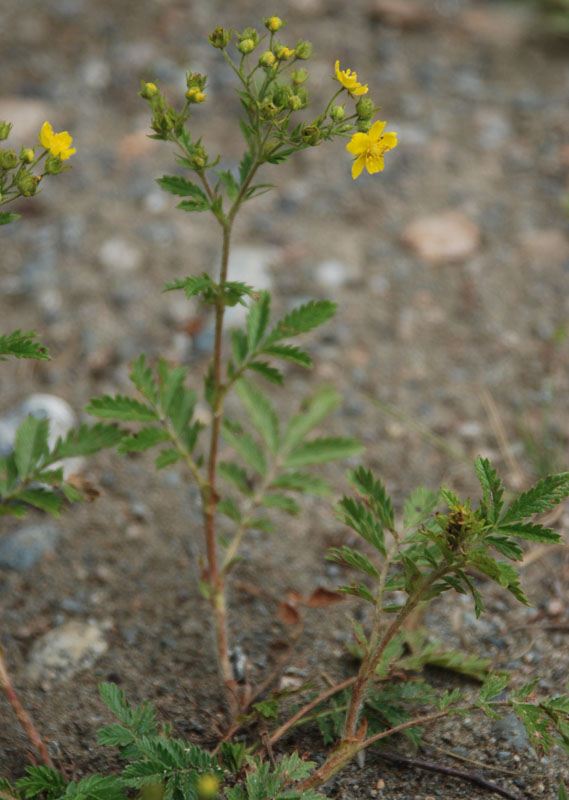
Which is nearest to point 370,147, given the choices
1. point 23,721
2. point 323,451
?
point 323,451

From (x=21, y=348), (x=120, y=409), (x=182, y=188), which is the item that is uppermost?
(x=182, y=188)

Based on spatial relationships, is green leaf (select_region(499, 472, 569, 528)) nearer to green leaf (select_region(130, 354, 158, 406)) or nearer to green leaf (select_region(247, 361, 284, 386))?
green leaf (select_region(247, 361, 284, 386))

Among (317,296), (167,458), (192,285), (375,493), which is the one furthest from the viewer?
(317,296)

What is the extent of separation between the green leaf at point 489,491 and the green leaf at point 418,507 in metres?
0.22

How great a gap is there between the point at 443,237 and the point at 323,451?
1445 millimetres

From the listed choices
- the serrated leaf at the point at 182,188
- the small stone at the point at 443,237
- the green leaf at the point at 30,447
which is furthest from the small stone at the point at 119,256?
the serrated leaf at the point at 182,188

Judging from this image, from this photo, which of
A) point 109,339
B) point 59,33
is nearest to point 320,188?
point 109,339

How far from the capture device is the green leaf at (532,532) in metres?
1.46

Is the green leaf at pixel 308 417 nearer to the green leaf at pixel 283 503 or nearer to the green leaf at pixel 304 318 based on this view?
the green leaf at pixel 283 503

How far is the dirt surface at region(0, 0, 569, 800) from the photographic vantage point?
6.47ft

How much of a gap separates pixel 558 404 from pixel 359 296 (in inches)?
32.1

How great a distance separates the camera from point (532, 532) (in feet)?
4.84

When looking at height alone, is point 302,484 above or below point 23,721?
above

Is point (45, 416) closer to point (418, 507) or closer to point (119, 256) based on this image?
point (119, 256)
